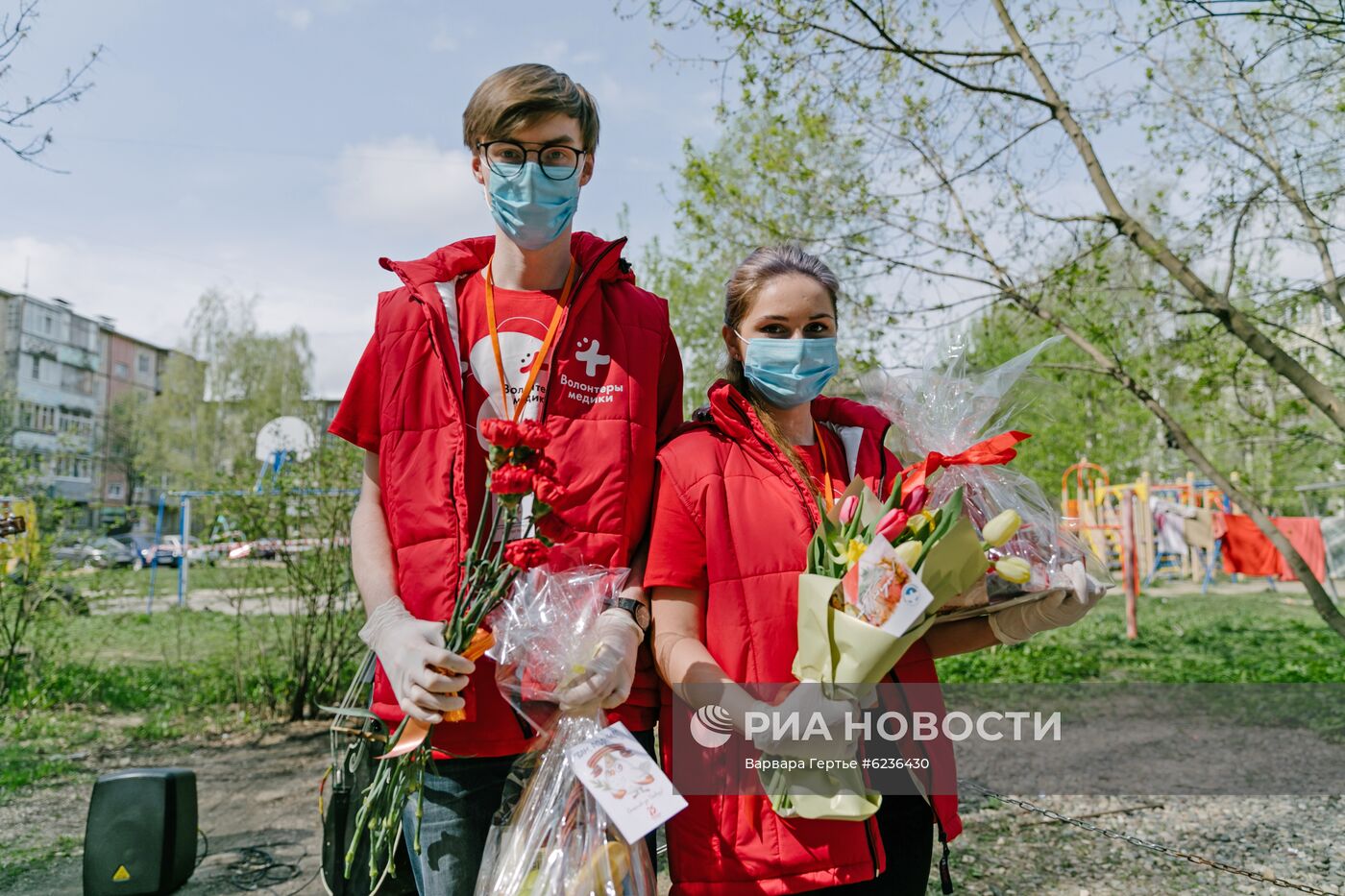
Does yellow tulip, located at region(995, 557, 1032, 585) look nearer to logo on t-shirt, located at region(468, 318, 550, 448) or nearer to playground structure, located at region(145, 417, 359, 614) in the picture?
logo on t-shirt, located at region(468, 318, 550, 448)

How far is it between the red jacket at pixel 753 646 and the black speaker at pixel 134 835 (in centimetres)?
313

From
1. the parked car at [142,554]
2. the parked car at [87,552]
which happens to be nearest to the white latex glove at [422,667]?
the parked car at [142,554]

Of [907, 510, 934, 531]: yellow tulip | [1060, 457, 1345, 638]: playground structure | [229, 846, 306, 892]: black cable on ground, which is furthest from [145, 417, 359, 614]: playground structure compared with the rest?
[1060, 457, 1345, 638]: playground structure

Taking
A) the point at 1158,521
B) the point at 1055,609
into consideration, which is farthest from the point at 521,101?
the point at 1158,521

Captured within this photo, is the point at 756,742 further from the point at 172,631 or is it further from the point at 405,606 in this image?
the point at 172,631

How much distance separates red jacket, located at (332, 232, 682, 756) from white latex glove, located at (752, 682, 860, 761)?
0.29m

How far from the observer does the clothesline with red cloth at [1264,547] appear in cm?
1688

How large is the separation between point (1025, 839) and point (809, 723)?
3.67 metres

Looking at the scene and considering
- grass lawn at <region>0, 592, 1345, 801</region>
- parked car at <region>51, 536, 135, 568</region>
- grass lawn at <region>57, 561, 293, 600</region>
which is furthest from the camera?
parked car at <region>51, 536, 135, 568</region>

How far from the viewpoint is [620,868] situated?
1.61 m

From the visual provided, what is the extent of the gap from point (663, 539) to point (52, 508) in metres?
7.38

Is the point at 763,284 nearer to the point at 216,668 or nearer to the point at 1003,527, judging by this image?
the point at 1003,527

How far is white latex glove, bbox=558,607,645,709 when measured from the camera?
161cm

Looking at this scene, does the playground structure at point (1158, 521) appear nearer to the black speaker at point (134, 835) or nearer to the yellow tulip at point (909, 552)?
the black speaker at point (134, 835)
